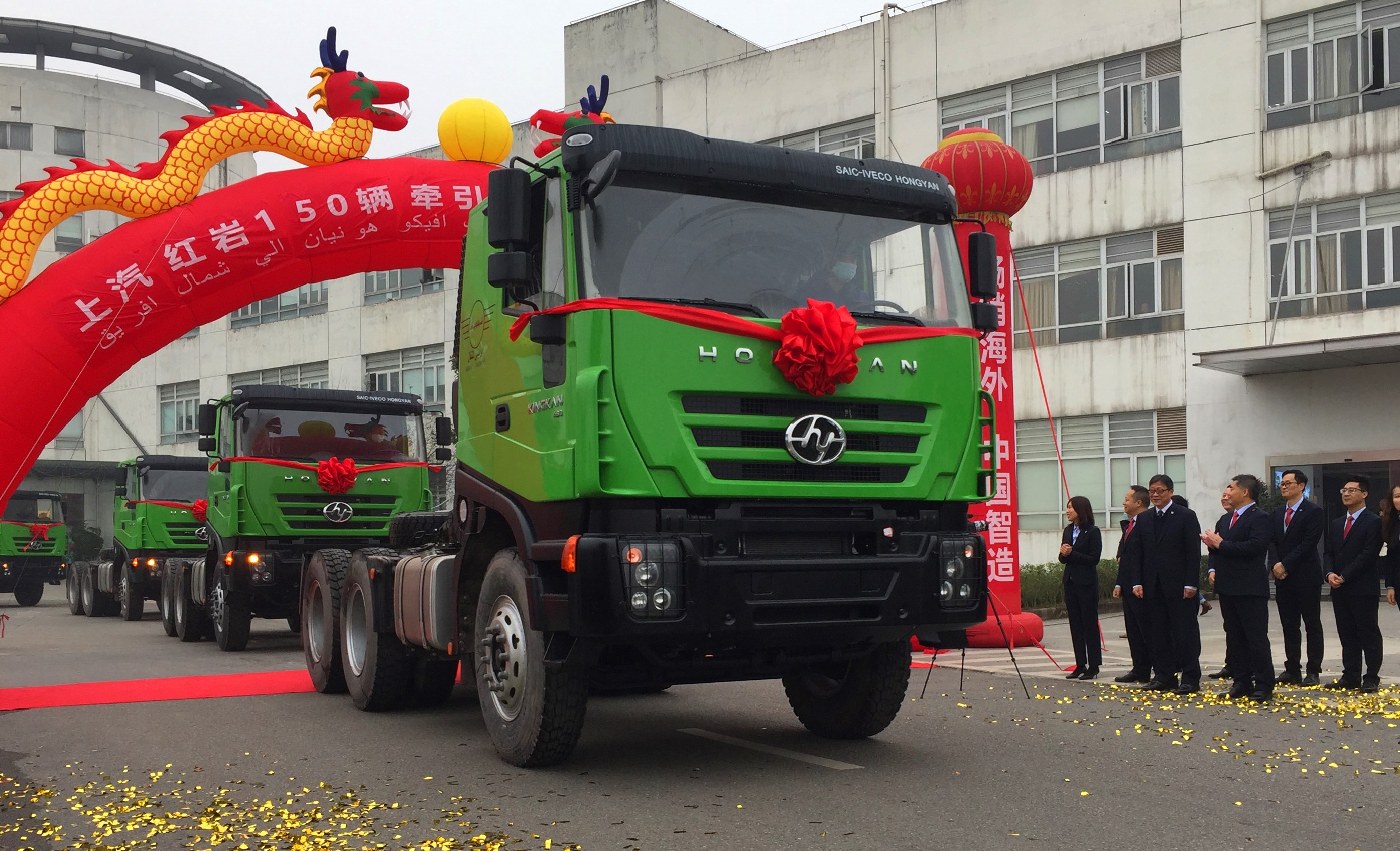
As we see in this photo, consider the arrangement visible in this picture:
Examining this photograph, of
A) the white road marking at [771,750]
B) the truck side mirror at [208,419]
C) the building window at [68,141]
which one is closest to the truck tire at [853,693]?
the white road marking at [771,750]

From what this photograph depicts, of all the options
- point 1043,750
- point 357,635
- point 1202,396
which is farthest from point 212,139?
point 1202,396

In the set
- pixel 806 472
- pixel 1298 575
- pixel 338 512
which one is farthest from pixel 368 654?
pixel 1298 575

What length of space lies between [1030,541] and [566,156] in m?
22.8

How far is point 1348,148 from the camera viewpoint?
2381 centimetres

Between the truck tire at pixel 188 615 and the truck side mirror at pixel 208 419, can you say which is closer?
the truck side mirror at pixel 208 419

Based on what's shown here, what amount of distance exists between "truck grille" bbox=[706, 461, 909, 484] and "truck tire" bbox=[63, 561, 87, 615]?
23.0 metres

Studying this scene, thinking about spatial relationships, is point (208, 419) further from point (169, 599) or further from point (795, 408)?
point (795, 408)

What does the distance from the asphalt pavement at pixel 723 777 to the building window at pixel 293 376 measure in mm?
34307

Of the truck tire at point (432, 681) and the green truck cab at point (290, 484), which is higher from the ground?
the green truck cab at point (290, 484)

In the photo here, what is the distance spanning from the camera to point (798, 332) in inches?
275

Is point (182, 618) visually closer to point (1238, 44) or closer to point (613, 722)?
point (613, 722)

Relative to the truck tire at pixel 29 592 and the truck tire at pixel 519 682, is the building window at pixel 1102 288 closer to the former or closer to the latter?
the truck tire at pixel 519 682

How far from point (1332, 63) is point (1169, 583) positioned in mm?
16983

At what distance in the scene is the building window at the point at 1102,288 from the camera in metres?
26.0
